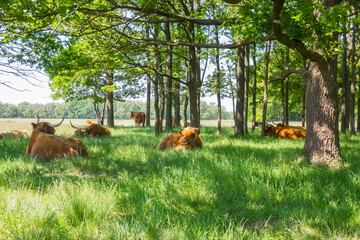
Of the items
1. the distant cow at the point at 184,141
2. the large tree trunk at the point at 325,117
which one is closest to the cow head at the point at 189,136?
the distant cow at the point at 184,141

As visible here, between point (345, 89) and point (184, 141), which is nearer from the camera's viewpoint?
point (184, 141)

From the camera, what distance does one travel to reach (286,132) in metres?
11.6

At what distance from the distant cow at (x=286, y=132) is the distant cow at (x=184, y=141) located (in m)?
5.72

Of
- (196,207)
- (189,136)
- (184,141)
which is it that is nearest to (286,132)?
(189,136)

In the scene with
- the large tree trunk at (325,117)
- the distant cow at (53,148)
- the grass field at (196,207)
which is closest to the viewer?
the grass field at (196,207)

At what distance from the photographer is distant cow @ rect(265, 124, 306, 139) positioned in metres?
11.2

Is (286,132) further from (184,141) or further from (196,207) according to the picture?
(196,207)

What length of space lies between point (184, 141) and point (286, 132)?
6614 millimetres

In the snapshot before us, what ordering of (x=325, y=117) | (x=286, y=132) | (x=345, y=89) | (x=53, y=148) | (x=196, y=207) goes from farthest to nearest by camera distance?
1. (x=345, y=89)
2. (x=286, y=132)
3. (x=53, y=148)
4. (x=325, y=117)
5. (x=196, y=207)

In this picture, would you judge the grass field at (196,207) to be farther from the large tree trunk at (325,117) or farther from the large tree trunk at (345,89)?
the large tree trunk at (345,89)

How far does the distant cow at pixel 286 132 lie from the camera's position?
36.7ft

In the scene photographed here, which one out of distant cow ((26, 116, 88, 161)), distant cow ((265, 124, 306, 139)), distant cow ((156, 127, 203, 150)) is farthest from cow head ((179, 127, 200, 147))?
distant cow ((265, 124, 306, 139))

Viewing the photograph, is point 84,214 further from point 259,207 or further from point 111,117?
point 111,117

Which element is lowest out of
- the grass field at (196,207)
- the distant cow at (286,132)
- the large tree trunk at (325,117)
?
the grass field at (196,207)
